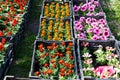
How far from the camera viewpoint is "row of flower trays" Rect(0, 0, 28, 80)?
256 inches

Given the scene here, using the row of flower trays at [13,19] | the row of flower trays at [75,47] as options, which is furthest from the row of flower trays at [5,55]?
the row of flower trays at [75,47]

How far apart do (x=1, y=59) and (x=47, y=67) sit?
3.10 feet

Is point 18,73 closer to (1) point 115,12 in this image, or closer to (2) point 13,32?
(2) point 13,32

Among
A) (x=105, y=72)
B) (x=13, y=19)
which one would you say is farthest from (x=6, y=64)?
(x=105, y=72)

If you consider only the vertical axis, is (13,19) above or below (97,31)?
above

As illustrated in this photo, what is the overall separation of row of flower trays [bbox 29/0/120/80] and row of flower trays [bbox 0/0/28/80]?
573 millimetres

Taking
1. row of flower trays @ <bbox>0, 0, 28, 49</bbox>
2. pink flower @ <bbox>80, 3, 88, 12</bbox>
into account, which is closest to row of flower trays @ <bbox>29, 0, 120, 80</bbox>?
pink flower @ <bbox>80, 3, 88, 12</bbox>

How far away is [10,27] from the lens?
7.74m

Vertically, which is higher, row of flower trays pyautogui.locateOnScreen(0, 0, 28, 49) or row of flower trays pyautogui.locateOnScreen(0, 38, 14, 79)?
row of flower trays pyautogui.locateOnScreen(0, 0, 28, 49)

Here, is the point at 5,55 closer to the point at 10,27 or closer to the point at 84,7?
the point at 10,27

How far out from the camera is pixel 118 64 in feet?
20.7

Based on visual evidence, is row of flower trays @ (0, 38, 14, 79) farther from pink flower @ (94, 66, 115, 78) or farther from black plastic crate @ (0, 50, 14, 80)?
pink flower @ (94, 66, 115, 78)

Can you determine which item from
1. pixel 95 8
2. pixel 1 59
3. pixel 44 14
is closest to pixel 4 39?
pixel 1 59

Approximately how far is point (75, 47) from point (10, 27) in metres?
1.78
